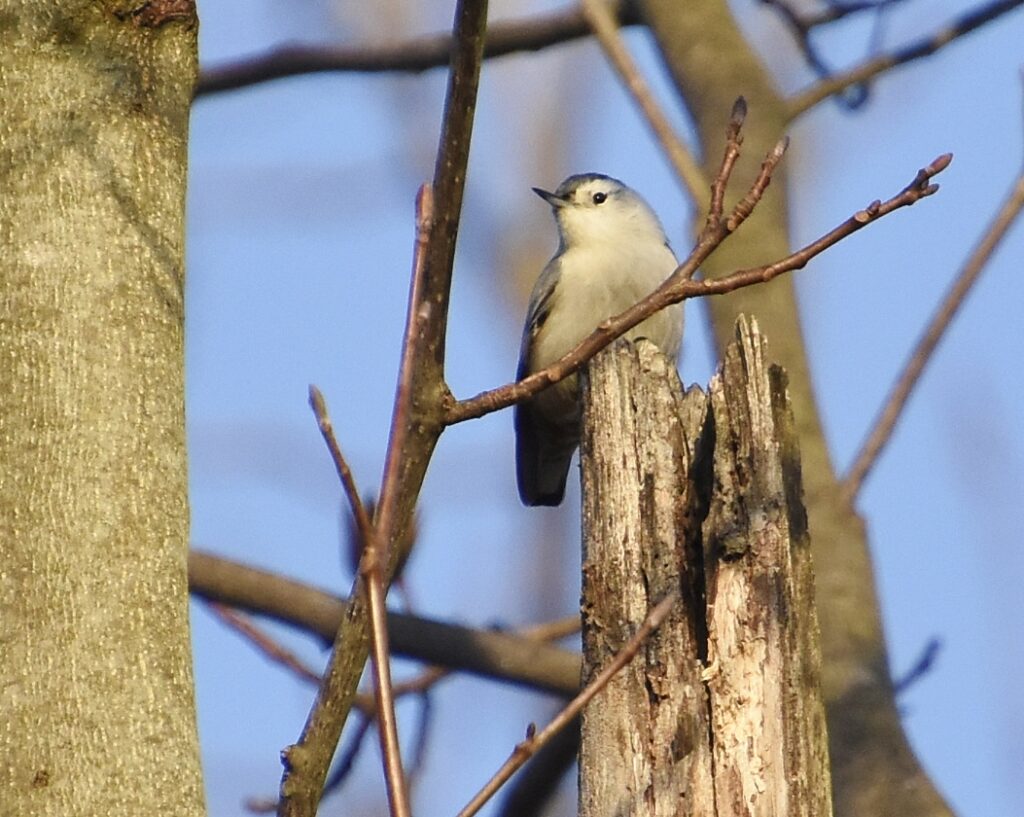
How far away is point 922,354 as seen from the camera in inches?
159

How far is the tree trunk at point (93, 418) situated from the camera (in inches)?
67.3

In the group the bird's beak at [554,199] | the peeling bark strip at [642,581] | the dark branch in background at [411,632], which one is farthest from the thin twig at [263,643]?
the bird's beak at [554,199]

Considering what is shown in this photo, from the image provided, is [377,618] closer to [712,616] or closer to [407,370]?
[407,370]

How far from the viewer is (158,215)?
1.96m

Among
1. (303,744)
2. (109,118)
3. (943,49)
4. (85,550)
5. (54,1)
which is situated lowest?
(303,744)

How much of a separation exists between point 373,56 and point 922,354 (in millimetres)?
1971

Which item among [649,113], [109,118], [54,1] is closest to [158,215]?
[109,118]

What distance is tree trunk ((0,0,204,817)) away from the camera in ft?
5.61

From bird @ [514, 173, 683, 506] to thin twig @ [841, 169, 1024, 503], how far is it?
3.57 feet

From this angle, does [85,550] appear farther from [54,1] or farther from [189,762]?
[54,1]

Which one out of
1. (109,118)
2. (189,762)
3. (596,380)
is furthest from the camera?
(596,380)

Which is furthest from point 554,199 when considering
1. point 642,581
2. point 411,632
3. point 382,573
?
point 382,573

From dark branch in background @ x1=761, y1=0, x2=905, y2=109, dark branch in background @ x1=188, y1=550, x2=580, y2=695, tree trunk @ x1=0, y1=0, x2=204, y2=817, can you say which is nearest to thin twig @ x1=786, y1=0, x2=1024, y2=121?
dark branch in background @ x1=761, y1=0, x2=905, y2=109

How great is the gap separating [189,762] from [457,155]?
2.42 ft
